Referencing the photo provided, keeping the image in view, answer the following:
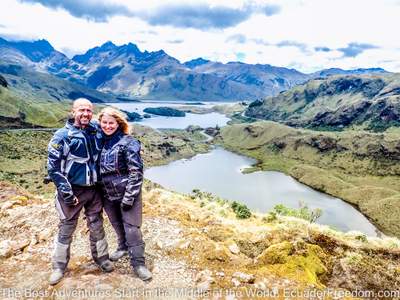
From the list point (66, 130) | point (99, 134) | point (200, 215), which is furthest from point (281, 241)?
point (66, 130)

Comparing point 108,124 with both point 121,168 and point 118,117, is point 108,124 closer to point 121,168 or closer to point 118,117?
point 118,117

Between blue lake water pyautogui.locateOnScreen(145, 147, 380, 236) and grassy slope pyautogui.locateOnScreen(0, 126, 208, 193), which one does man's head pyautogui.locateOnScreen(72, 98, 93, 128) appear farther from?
blue lake water pyautogui.locateOnScreen(145, 147, 380, 236)

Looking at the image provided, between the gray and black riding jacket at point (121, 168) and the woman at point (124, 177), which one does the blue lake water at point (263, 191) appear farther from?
the gray and black riding jacket at point (121, 168)

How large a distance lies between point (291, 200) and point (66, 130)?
147m

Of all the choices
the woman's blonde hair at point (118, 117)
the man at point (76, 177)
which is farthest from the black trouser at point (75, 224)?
the woman's blonde hair at point (118, 117)

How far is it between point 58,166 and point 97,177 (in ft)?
3.90

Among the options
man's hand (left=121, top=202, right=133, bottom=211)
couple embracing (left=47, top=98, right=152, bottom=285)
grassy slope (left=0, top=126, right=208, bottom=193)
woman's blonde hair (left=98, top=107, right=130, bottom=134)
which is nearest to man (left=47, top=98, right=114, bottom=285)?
couple embracing (left=47, top=98, right=152, bottom=285)

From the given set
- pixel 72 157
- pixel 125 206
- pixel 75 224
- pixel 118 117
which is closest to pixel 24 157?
pixel 75 224

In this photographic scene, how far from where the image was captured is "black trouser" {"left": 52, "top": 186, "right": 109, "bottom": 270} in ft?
36.3

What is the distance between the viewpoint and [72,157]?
10.7 metres

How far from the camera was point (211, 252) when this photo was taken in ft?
41.4

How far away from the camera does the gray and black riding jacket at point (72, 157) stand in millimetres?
10438

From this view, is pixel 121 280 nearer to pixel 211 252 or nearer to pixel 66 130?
pixel 211 252

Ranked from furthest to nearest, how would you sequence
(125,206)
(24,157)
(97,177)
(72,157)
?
(24,157) → (97,177) → (125,206) → (72,157)
